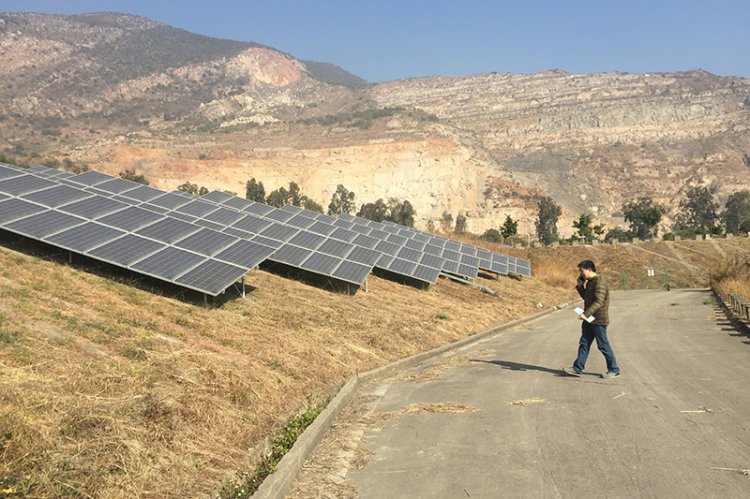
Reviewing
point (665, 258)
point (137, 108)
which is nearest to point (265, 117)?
point (137, 108)

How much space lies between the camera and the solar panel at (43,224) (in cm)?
1266

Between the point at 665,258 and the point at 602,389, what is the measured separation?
5985 centimetres

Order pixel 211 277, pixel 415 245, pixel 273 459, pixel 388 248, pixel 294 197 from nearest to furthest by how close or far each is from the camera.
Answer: pixel 273 459 → pixel 211 277 → pixel 388 248 → pixel 415 245 → pixel 294 197

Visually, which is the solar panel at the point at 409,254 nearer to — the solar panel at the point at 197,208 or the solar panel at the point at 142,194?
the solar panel at the point at 197,208

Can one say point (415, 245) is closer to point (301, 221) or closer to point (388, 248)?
point (388, 248)

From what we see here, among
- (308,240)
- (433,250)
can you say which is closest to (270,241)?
(308,240)

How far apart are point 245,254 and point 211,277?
2356mm

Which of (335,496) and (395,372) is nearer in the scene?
(335,496)

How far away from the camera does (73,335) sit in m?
8.34

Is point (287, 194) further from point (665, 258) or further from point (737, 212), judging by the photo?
point (737, 212)

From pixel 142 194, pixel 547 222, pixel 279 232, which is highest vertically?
pixel 547 222

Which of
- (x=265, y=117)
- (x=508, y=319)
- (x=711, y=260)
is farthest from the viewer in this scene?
(x=265, y=117)

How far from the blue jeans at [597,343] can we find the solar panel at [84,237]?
9692mm

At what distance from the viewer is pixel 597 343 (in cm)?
1020
